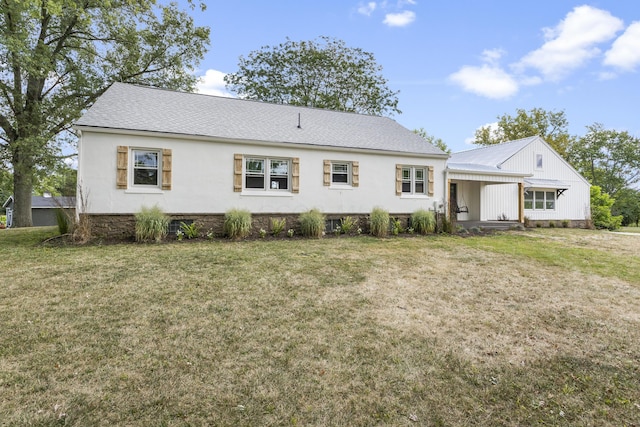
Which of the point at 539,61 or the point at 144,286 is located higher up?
the point at 539,61

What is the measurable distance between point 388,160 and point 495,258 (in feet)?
19.7

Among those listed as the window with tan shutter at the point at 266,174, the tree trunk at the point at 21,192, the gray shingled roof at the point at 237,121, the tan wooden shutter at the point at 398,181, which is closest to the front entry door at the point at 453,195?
the gray shingled roof at the point at 237,121

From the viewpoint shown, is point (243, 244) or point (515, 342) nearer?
point (515, 342)

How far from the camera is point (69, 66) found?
15.4 meters

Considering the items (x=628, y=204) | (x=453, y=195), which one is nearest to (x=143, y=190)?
(x=453, y=195)

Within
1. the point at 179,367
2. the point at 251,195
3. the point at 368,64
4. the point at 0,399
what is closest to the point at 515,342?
the point at 179,367

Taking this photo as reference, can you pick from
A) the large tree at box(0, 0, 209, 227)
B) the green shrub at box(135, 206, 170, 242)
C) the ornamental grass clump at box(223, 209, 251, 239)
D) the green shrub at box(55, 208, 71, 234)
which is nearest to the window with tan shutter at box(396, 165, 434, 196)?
the ornamental grass clump at box(223, 209, 251, 239)

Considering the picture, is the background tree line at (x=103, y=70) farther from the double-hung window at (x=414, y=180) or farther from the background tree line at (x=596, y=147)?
the background tree line at (x=596, y=147)

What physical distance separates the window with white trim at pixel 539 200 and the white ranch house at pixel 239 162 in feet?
16.0

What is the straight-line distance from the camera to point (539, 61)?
18.2 metres

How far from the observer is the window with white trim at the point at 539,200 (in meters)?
18.1

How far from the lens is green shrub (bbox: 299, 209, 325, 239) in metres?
10.6

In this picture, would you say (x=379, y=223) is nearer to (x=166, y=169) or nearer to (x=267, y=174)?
(x=267, y=174)

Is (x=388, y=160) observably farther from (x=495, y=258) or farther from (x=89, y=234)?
(x=89, y=234)
